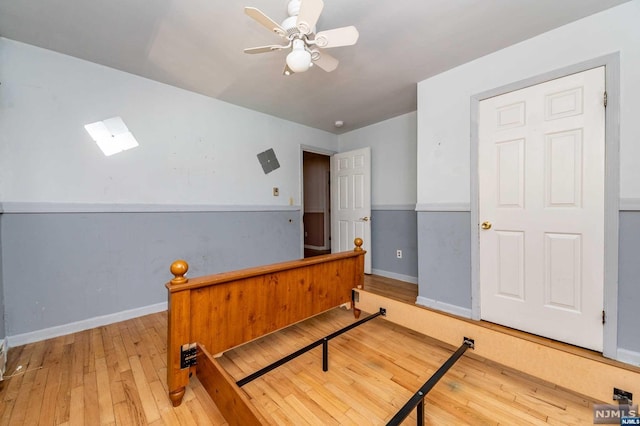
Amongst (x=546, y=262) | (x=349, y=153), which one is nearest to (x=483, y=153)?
(x=546, y=262)

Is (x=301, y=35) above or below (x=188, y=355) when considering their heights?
above

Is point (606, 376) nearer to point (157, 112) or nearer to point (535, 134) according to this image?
point (535, 134)

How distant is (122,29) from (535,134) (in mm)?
3331

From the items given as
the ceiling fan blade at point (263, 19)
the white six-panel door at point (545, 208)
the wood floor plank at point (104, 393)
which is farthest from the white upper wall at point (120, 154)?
the white six-panel door at point (545, 208)

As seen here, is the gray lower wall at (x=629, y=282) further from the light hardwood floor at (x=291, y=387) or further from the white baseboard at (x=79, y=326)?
the white baseboard at (x=79, y=326)

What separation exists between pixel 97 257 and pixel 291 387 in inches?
84.8

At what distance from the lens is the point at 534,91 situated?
81.5 inches

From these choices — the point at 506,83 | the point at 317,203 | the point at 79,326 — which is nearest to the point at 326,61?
the point at 506,83

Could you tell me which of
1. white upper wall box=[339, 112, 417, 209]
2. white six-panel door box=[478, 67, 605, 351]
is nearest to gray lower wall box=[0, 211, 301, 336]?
white upper wall box=[339, 112, 417, 209]

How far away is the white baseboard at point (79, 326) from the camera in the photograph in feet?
6.54

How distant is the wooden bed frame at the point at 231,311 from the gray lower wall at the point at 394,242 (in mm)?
1723

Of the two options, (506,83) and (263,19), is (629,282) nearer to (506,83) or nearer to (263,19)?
(506,83)

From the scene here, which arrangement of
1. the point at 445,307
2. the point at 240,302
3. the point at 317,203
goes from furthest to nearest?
1. the point at 317,203
2. the point at 445,307
3. the point at 240,302

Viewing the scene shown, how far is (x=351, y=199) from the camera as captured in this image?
4.14 meters
